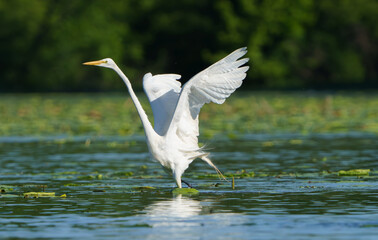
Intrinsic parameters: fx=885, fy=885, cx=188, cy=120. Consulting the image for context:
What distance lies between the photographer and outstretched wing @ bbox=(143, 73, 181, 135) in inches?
454

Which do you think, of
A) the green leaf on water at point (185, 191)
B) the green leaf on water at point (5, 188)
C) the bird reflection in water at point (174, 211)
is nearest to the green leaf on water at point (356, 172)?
the green leaf on water at point (185, 191)

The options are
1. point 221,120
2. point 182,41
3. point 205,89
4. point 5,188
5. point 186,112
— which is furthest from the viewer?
point 182,41

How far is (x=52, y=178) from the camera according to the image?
12297 millimetres

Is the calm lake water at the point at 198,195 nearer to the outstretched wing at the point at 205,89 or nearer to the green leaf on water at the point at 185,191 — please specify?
the green leaf on water at the point at 185,191

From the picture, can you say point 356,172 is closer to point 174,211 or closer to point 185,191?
point 185,191

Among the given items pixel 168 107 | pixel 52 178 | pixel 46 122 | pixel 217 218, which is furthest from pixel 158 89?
pixel 46 122

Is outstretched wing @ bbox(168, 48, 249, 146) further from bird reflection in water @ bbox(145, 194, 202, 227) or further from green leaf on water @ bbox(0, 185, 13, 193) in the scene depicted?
green leaf on water @ bbox(0, 185, 13, 193)

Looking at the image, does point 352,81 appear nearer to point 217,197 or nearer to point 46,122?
point 46,122

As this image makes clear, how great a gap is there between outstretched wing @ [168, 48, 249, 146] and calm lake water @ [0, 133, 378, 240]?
79cm

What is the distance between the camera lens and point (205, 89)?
35.4ft

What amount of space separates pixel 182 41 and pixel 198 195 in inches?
1968

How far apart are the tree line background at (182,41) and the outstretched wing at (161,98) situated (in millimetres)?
41897

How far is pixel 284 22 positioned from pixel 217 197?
4909cm

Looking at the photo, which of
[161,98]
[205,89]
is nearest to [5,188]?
[161,98]
